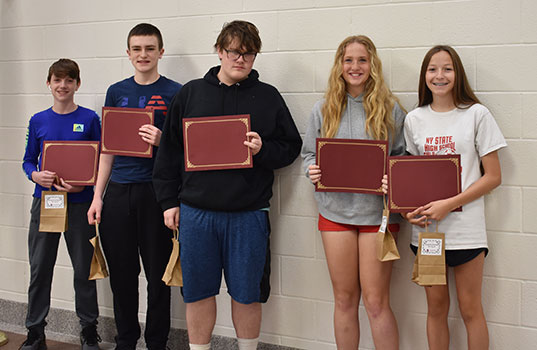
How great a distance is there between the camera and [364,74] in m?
2.32

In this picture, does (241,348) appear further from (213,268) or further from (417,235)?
(417,235)

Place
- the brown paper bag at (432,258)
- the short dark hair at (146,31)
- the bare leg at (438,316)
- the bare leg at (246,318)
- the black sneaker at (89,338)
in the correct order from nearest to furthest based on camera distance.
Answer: the brown paper bag at (432,258), the bare leg at (438,316), the bare leg at (246,318), the short dark hair at (146,31), the black sneaker at (89,338)

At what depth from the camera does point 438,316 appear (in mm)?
2301

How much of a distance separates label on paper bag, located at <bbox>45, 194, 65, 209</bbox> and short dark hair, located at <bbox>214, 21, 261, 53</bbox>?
1164 mm

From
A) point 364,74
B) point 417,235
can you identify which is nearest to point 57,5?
point 364,74

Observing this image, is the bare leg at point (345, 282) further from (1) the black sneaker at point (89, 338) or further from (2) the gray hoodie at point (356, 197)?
(1) the black sneaker at point (89, 338)

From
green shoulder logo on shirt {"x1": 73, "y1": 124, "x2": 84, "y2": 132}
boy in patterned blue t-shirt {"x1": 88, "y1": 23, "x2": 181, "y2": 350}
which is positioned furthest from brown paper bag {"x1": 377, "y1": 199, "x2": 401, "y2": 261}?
green shoulder logo on shirt {"x1": 73, "y1": 124, "x2": 84, "y2": 132}

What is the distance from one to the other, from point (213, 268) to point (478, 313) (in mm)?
1165

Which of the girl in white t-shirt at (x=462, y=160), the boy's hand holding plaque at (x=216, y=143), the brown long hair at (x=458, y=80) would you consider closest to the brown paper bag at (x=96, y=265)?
the boy's hand holding plaque at (x=216, y=143)

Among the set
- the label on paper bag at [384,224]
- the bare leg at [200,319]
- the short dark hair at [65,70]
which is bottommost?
the bare leg at [200,319]

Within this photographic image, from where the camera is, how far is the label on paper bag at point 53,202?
2746 millimetres

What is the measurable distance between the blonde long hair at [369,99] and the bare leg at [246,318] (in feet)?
2.90

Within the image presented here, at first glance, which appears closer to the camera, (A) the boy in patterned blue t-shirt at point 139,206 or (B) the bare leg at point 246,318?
(B) the bare leg at point 246,318

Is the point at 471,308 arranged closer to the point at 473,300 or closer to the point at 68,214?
the point at 473,300
